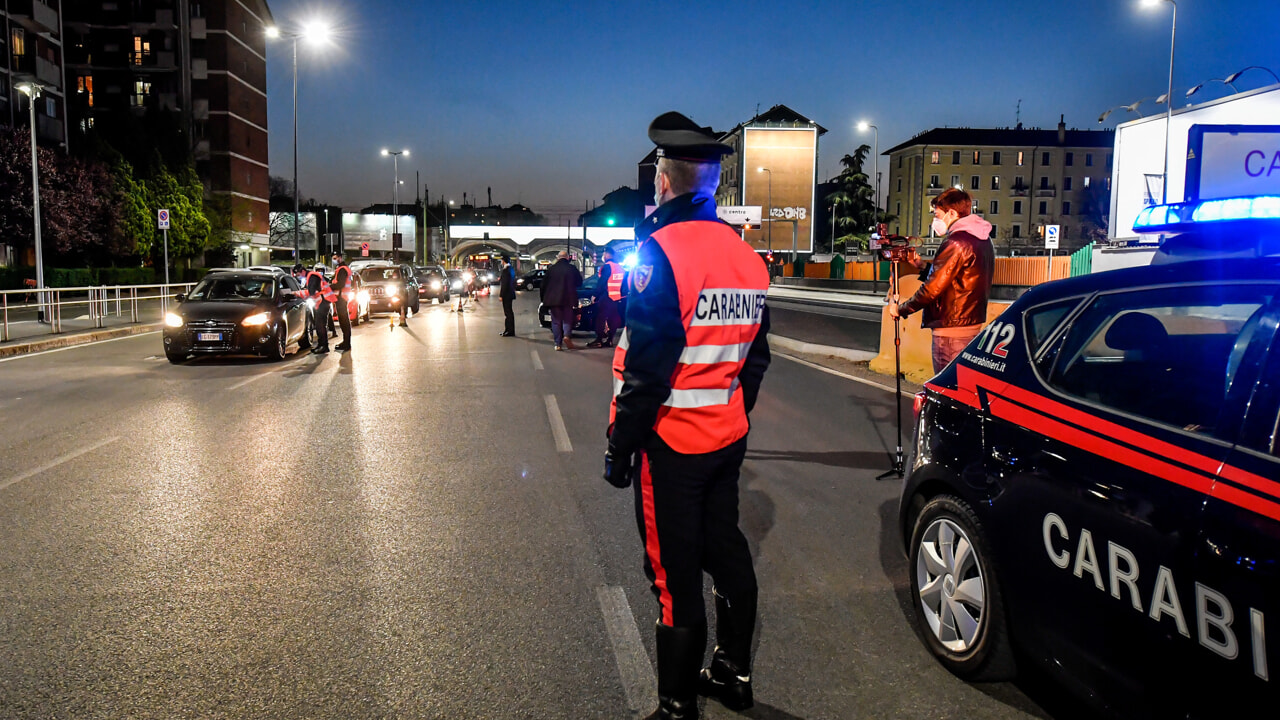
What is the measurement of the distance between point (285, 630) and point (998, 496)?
2.87 m

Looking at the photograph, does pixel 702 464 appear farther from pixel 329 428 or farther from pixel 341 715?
pixel 329 428

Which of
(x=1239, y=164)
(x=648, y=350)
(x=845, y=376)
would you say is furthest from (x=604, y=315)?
(x=648, y=350)

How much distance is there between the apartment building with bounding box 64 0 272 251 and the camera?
6388cm

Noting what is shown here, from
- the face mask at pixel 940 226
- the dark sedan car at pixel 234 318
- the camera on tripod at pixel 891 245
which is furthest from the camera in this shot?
the dark sedan car at pixel 234 318

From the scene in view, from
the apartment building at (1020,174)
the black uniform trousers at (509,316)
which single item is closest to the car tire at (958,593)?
the black uniform trousers at (509,316)

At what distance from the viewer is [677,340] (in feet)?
9.13

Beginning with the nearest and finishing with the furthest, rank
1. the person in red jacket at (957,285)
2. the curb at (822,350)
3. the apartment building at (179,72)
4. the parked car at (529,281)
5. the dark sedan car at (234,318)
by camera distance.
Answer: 1. the person in red jacket at (957,285)
2. the dark sedan car at (234,318)
3. the curb at (822,350)
4. the parked car at (529,281)
5. the apartment building at (179,72)

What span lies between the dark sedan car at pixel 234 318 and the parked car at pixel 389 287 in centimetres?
1027

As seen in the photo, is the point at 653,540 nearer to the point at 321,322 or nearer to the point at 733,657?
the point at 733,657

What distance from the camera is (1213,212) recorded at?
11.3ft

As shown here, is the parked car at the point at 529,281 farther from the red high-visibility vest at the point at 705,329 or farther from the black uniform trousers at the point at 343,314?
the red high-visibility vest at the point at 705,329

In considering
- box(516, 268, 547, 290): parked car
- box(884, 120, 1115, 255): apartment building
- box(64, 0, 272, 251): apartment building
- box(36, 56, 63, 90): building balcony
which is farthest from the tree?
box(36, 56, 63, 90): building balcony

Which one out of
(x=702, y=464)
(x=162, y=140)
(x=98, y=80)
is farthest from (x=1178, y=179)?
(x=98, y=80)

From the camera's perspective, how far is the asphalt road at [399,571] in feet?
10.9
